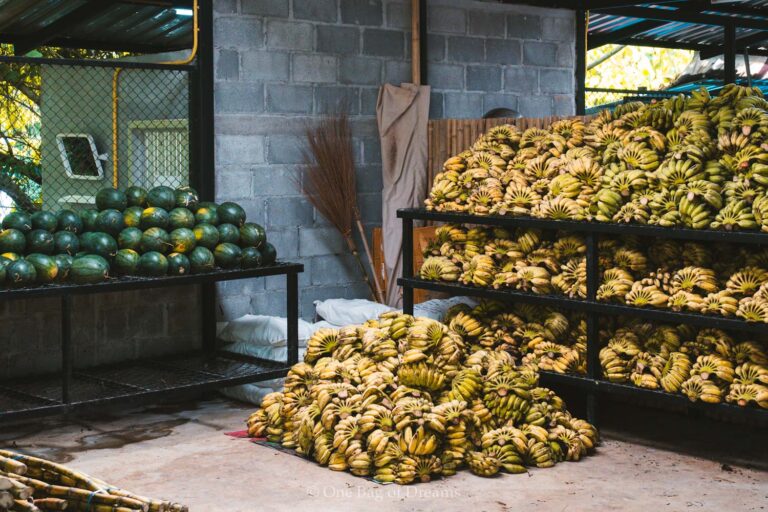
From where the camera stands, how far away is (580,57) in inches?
453

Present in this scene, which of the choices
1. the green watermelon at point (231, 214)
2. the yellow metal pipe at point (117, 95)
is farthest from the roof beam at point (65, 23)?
the green watermelon at point (231, 214)

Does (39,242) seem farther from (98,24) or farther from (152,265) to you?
(98,24)

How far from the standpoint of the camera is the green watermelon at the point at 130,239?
755cm

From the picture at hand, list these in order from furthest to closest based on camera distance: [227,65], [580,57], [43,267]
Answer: [580,57], [227,65], [43,267]

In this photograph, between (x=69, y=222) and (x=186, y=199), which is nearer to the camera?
(x=69, y=222)

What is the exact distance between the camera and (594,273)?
712 centimetres

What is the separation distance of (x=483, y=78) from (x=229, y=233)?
12.6 ft

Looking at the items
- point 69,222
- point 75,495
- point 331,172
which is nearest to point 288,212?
point 331,172

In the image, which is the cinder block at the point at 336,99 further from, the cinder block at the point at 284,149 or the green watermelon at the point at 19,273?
the green watermelon at the point at 19,273

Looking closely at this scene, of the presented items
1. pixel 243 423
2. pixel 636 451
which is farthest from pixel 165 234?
pixel 636 451

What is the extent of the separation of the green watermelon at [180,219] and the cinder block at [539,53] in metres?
4.61

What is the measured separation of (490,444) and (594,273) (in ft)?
4.67

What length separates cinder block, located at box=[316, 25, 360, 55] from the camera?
9.46 m

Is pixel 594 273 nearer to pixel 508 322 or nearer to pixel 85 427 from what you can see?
pixel 508 322
